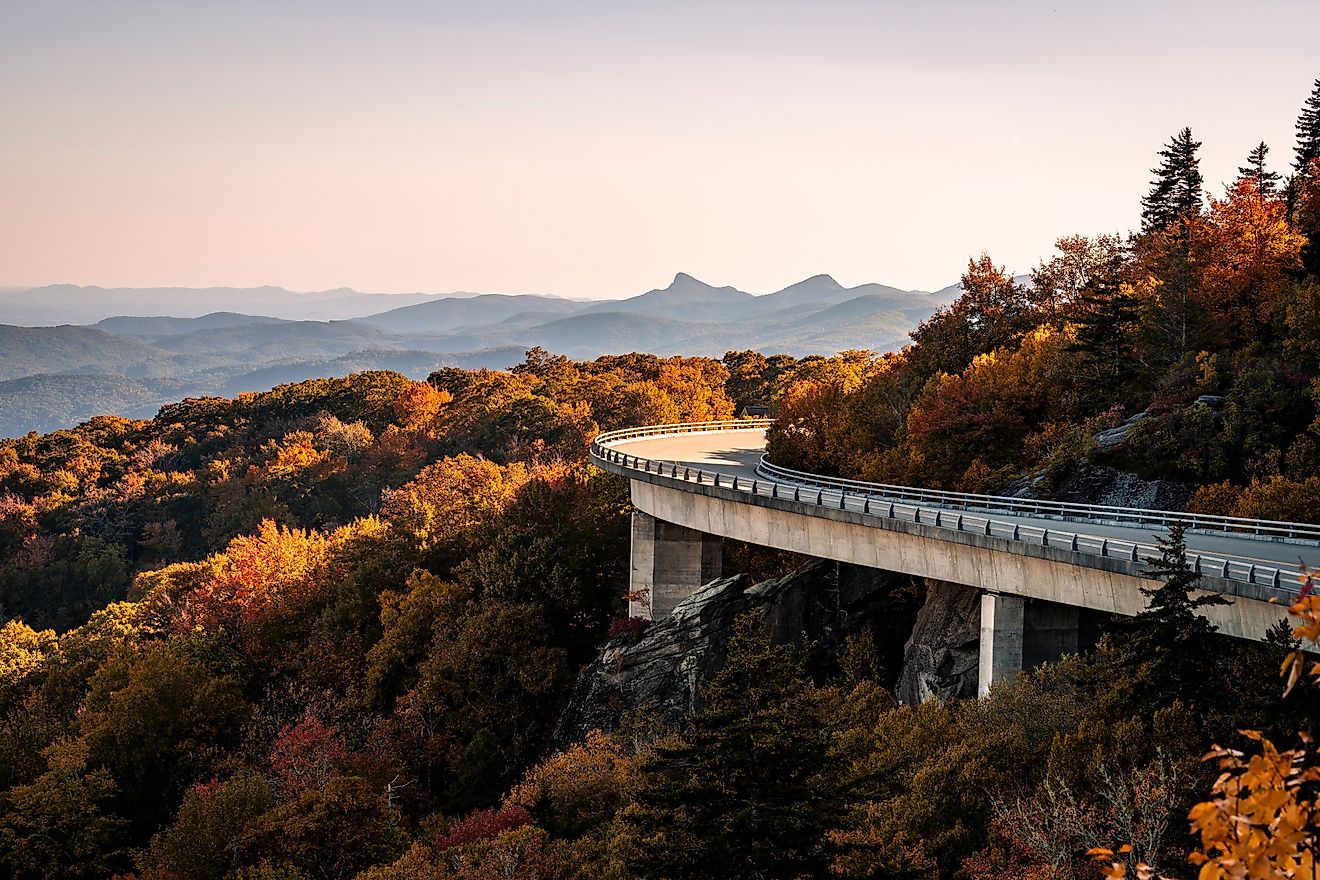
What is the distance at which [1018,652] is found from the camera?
1405 inches

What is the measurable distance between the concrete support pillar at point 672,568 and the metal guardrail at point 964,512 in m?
3.15

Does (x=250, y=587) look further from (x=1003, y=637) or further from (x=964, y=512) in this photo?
(x=1003, y=637)

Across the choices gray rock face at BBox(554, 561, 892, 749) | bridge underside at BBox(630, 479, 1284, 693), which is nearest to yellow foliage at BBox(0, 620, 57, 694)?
gray rock face at BBox(554, 561, 892, 749)

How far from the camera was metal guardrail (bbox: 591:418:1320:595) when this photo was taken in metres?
29.6

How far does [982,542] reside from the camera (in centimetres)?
3569

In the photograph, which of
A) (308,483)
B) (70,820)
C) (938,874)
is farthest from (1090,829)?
(308,483)

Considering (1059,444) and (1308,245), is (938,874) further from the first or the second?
(1308,245)

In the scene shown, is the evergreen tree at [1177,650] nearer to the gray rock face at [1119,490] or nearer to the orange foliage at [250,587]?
the gray rock face at [1119,490]

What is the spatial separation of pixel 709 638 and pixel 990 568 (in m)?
13.6

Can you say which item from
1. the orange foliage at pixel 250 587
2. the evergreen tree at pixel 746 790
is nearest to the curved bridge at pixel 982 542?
the evergreen tree at pixel 746 790

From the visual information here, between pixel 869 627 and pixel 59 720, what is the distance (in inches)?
1417

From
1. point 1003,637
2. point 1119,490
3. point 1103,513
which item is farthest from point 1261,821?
point 1119,490

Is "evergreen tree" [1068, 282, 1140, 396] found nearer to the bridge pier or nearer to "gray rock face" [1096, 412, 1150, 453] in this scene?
"gray rock face" [1096, 412, 1150, 453]

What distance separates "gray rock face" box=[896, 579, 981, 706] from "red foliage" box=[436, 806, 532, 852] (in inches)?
501
